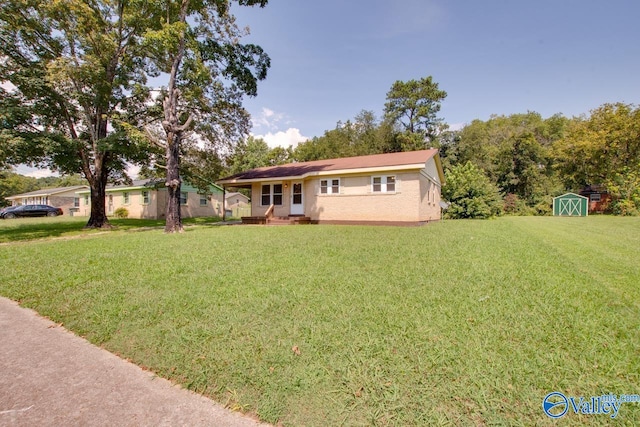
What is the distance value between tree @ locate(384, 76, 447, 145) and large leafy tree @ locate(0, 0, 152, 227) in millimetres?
28731

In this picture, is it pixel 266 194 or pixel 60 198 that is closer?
pixel 266 194

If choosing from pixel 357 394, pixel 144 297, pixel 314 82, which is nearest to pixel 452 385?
pixel 357 394

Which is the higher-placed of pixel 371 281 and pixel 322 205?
pixel 322 205

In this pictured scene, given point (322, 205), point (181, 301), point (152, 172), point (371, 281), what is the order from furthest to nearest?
1. point (152, 172)
2. point (322, 205)
3. point (371, 281)
4. point (181, 301)

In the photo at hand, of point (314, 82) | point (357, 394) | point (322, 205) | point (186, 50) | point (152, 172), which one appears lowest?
point (357, 394)

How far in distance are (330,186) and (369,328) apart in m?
13.4

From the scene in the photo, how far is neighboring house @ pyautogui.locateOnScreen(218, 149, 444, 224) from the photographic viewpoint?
14195 millimetres

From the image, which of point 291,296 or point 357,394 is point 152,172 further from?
point 357,394

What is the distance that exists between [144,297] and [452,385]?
13.5ft

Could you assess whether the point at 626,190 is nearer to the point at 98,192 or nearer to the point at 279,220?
the point at 279,220

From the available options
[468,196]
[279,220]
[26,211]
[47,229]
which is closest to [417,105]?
[468,196]

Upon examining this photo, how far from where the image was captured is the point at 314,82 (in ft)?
66.5

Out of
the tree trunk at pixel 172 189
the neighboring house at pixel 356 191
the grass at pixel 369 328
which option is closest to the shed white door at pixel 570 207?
the neighboring house at pixel 356 191

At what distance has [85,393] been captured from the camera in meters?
2.34
